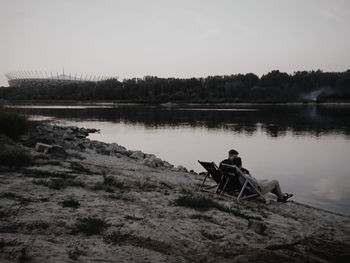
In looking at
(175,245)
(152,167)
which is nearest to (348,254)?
(175,245)

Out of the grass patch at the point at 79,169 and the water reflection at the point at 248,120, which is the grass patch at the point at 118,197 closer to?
the grass patch at the point at 79,169

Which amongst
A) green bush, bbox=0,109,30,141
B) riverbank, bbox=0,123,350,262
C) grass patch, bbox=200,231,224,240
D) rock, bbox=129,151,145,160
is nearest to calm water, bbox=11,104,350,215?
rock, bbox=129,151,145,160

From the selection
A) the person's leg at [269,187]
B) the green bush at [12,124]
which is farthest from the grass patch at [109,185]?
the green bush at [12,124]

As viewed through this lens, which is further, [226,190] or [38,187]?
[226,190]

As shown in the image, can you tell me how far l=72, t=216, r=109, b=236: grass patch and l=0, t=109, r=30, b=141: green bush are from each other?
12431mm

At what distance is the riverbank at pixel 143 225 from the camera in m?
5.62

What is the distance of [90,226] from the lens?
639cm

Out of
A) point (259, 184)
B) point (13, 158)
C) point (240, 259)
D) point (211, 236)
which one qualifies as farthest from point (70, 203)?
point (259, 184)

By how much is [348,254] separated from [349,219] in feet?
12.1

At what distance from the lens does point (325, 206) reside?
12.1m

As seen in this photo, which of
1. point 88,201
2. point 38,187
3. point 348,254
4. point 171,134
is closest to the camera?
point 348,254

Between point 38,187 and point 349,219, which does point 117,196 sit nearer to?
point 38,187

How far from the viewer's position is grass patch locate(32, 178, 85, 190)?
8.92 m

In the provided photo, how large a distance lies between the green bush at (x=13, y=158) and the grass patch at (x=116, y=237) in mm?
6303
